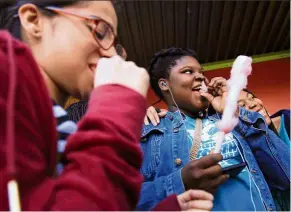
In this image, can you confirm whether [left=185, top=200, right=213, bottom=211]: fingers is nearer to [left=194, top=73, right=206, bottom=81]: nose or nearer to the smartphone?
the smartphone

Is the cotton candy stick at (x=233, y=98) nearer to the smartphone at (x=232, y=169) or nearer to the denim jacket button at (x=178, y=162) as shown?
the smartphone at (x=232, y=169)

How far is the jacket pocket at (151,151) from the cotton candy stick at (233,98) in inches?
19.1

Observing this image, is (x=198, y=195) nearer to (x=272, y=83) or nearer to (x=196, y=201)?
(x=196, y=201)

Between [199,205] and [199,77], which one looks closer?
[199,205]

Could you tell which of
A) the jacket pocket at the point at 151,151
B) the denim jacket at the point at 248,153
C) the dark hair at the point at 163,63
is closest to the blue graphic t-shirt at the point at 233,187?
the denim jacket at the point at 248,153

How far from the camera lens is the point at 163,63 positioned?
1850mm

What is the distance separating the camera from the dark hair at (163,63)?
5.90 feet

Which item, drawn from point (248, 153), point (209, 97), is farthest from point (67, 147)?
point (209, 97)

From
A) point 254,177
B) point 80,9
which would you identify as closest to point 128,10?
point 254,177

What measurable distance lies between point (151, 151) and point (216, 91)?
18.0 inches

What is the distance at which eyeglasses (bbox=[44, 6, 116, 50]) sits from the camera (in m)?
0.65

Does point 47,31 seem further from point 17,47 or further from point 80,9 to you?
point 17,47

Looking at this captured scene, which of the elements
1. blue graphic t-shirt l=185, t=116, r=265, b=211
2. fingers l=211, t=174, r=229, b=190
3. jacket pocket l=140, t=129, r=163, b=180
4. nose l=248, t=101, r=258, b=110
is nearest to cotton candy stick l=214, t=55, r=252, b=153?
fingers l=211, t=174, r=229, b=190

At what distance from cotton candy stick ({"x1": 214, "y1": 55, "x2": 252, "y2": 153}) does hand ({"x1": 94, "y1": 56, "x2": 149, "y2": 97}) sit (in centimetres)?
Answer: 27
